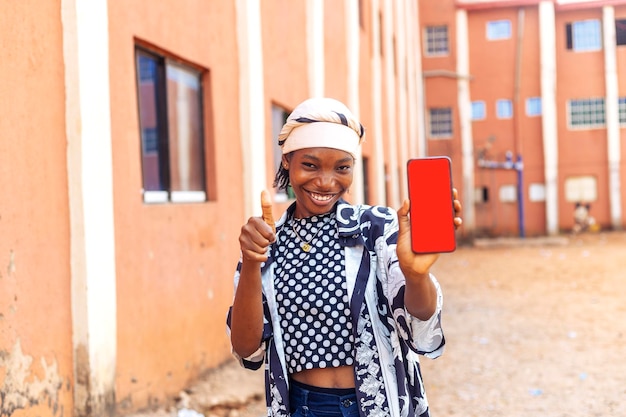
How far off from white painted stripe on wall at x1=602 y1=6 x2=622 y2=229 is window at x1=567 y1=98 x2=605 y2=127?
0.78 ft

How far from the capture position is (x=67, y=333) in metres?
3.99

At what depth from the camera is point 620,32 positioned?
74.0ft

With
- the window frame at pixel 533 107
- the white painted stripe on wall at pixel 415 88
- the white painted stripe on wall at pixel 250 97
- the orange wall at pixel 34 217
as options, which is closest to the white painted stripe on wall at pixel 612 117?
the window frame at pixel 533 107

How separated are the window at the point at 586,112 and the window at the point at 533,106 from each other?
1.06 metres

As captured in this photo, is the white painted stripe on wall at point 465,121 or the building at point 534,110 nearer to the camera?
the building at point 534,110

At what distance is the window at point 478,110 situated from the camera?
78.7 ft

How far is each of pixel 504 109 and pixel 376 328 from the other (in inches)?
921

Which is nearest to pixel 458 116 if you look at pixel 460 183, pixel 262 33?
pixel 460 183

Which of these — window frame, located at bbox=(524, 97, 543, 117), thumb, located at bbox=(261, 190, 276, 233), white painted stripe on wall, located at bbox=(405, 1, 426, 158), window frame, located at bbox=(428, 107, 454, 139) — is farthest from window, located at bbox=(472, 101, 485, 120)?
thumb, located at bbox=(261, 190, 276, 233)

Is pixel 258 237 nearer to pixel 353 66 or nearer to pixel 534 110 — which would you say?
pixel 353 66

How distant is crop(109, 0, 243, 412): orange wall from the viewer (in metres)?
4.66

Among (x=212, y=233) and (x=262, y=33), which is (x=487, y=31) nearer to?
(x=262, y=33)

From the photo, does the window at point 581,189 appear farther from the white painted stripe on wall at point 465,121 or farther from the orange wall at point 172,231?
the orange wall at point 172,231

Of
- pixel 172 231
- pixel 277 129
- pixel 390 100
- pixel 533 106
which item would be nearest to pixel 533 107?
pixel 533 106
